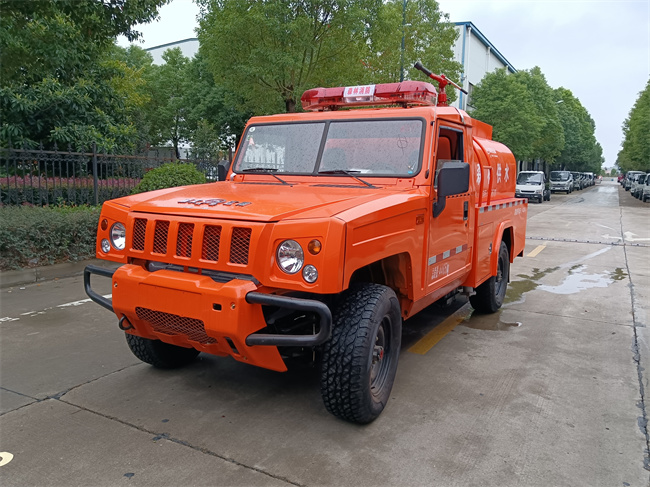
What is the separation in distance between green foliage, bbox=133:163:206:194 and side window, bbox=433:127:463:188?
715 cm

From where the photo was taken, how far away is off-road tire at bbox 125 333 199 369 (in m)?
4.32

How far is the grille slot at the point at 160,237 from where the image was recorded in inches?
139

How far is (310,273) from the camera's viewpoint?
3055mm

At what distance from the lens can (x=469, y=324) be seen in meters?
6.16

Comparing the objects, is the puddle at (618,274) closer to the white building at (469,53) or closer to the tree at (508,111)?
the tree at (508,111)

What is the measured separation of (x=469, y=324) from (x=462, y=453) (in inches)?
119

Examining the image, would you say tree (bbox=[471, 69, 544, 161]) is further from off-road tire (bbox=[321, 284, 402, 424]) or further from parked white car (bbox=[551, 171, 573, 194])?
off-road tire (bbox=[321, 284, 402, 424])

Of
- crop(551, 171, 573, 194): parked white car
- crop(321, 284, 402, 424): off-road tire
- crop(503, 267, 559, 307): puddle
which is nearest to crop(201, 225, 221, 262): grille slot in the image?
crop(321, 284, 402, 424): off-road tire

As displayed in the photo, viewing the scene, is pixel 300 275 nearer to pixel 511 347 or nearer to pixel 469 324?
pixel 511 347

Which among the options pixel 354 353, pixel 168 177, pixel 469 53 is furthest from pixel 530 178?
pixel 354 353

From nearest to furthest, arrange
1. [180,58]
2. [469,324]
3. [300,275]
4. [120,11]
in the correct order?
[300,275] < [469,324] < [120,11] < [180,58]

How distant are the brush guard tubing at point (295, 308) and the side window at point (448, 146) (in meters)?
1.86

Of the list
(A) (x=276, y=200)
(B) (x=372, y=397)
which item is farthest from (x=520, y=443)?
(A) (x=276, y=200)

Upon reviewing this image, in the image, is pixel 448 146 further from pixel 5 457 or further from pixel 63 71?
pixel 63 71
